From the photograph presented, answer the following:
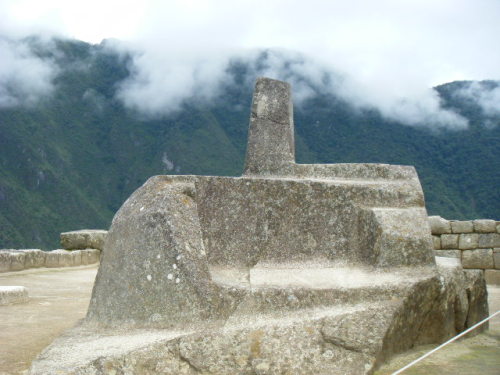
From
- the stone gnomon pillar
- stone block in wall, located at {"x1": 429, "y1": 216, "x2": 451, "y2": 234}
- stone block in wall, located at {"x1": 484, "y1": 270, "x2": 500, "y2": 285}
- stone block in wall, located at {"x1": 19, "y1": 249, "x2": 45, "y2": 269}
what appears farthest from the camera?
stone block in wall, located at {"x1": 429, "y1": 216, "x2": 451, "y2": 234}

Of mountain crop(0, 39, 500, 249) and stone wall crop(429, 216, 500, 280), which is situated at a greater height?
mountain crop(0, 39, 500, 249)

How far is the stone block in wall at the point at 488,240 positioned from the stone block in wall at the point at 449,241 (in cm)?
46

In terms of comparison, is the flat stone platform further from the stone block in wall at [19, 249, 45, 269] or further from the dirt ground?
the stone block in wall at [19, 249, 45, 269]

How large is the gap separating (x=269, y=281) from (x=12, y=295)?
11.8 feet

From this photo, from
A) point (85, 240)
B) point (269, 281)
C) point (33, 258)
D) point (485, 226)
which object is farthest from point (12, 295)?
point (485, 226)

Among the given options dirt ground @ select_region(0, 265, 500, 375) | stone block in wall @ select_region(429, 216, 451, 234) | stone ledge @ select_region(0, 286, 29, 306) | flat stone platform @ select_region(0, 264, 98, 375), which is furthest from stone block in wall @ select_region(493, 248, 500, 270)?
stone ledge @ select_region(0, 286, 29, 306)

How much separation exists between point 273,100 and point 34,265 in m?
7.12

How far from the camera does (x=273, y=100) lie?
5219 millimetres

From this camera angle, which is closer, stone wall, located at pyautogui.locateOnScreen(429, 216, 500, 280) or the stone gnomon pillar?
the stone gnomon pillar

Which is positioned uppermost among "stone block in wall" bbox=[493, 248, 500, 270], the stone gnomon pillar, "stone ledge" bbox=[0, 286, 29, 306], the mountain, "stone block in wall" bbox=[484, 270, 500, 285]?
the mountain

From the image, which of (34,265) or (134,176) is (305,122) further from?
(34,265)

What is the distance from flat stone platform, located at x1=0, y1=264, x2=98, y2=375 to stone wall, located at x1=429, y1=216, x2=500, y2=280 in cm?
702

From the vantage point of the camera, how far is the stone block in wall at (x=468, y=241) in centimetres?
1166

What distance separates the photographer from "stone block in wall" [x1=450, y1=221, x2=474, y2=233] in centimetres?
1175
